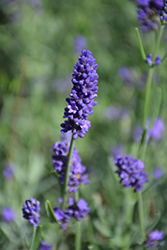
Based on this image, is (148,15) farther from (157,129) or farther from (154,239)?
(154,239)

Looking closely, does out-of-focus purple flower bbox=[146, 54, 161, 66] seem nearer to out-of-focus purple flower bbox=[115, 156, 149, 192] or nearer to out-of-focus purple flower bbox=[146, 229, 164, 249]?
out-of-focus purple flower bbox=[115, 156, 149, 192]

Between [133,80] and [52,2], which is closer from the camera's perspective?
[133,80]

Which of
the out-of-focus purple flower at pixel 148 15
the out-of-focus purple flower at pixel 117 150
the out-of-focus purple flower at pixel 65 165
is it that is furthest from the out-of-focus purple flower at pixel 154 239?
the out-of-focus purple flower at pixel 148 15

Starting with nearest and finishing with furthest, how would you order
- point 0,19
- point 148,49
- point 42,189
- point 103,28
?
point 42,189 < point 148,49 < point 0,19 < point 103,28

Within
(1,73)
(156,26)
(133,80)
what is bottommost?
(156,26)

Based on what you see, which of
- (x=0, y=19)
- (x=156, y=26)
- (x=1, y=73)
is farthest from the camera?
(x=0, y=19)

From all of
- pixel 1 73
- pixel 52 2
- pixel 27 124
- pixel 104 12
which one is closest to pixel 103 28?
pixel 104 12

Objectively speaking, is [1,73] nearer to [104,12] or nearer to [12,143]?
[12,143]

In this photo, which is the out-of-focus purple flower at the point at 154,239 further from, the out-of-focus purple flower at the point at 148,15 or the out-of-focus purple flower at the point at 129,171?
the out-of-focus purple flower at the point at 148,15
